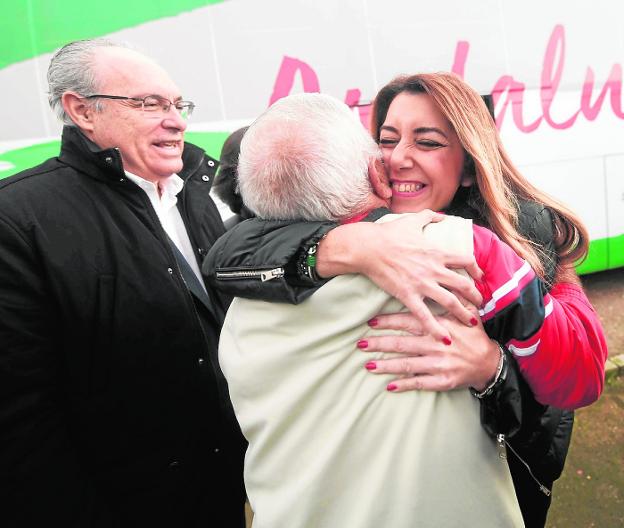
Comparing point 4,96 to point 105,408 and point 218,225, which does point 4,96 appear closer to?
point 218,225

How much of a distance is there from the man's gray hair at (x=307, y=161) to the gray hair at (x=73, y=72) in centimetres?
80

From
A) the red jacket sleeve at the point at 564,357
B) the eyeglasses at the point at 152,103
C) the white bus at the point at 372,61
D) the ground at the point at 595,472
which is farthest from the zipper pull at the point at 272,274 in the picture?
the white bus at the point at 372,61

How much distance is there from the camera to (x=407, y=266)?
943 millimetres

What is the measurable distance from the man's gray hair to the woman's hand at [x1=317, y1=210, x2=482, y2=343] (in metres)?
0.08

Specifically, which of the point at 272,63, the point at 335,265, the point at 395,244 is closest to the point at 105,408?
the point at 335,265

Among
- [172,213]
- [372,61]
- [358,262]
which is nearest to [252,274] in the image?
[358,262]

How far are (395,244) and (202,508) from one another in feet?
3.78

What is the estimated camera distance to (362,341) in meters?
0.96

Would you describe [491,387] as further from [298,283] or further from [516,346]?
[298,283]

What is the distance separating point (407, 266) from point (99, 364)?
956 mm

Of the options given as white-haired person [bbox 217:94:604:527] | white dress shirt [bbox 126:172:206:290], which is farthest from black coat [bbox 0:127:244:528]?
white-haired person [bbox 217:94:604:527]

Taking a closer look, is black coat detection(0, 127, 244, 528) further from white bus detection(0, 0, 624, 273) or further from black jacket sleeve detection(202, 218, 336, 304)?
white bus detection(0, 0, 624, 273)

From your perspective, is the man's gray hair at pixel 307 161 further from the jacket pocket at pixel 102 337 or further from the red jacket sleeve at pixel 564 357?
the jacket pocket at pixel 102 337

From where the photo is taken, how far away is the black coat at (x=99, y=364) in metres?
1.28
